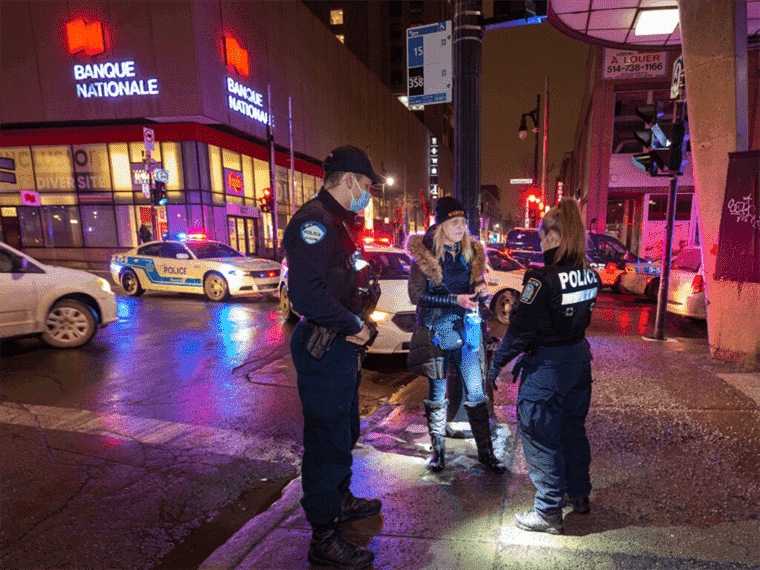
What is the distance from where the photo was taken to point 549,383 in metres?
2.47

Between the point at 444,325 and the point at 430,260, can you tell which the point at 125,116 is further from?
the point at 444,325

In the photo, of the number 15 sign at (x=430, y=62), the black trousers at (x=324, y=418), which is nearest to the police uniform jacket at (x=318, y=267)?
the black trousers at (x=324, y=418)

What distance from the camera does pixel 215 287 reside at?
11766 mm

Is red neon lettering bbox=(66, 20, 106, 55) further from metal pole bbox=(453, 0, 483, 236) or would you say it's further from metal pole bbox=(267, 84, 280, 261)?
metal pole bbox=(453, 0, 483, 236)

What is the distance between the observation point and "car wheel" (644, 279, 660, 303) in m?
11.5

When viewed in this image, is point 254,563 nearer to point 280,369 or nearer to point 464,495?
point 464,495

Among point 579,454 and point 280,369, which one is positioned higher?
point 579,454

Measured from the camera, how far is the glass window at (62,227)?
2467 centimetres

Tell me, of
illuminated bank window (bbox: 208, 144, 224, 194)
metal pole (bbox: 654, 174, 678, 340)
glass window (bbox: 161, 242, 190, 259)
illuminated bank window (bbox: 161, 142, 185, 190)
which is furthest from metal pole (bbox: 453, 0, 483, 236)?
illuminated bank window (bbox: 161, 142, 185, 190)

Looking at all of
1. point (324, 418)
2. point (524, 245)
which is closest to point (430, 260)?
point (324, 418)

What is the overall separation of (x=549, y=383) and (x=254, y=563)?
5.93ft

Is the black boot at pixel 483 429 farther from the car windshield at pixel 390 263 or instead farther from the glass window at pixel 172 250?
the glass window at pixel 172 250

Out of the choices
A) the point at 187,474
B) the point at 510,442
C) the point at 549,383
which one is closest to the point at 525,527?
the point at 549,383

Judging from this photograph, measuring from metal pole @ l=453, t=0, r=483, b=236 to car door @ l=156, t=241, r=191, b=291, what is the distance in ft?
31.5
